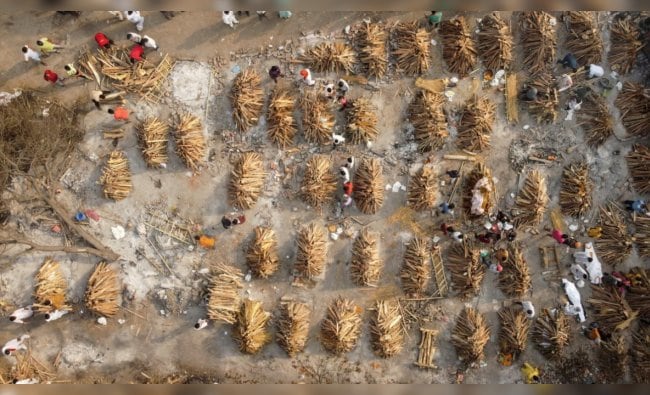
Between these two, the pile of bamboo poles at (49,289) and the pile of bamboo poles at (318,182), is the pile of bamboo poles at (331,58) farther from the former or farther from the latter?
the pile of bamboo poles at (49,289)

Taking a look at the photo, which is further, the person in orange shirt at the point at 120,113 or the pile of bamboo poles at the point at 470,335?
the pile of bamboo poles at the point at 470,335

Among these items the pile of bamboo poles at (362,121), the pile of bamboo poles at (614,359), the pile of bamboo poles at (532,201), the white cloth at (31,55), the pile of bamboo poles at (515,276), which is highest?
the white cloth at (31,55)

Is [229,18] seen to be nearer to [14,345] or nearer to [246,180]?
[246,180]

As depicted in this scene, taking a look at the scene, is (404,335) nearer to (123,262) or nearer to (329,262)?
(329,262)

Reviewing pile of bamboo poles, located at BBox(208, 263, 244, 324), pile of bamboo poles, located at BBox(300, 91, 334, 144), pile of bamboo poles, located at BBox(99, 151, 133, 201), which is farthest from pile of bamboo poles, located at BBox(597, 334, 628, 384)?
pile of bamboo poles, located at BBox(99, 151, 133, 201)

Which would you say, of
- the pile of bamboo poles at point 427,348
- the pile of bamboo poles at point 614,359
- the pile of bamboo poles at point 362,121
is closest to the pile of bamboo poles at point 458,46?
the pile of bamboo poles at point 362,121

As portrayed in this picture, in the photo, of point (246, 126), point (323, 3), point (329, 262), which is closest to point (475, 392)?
point (329, 262)
